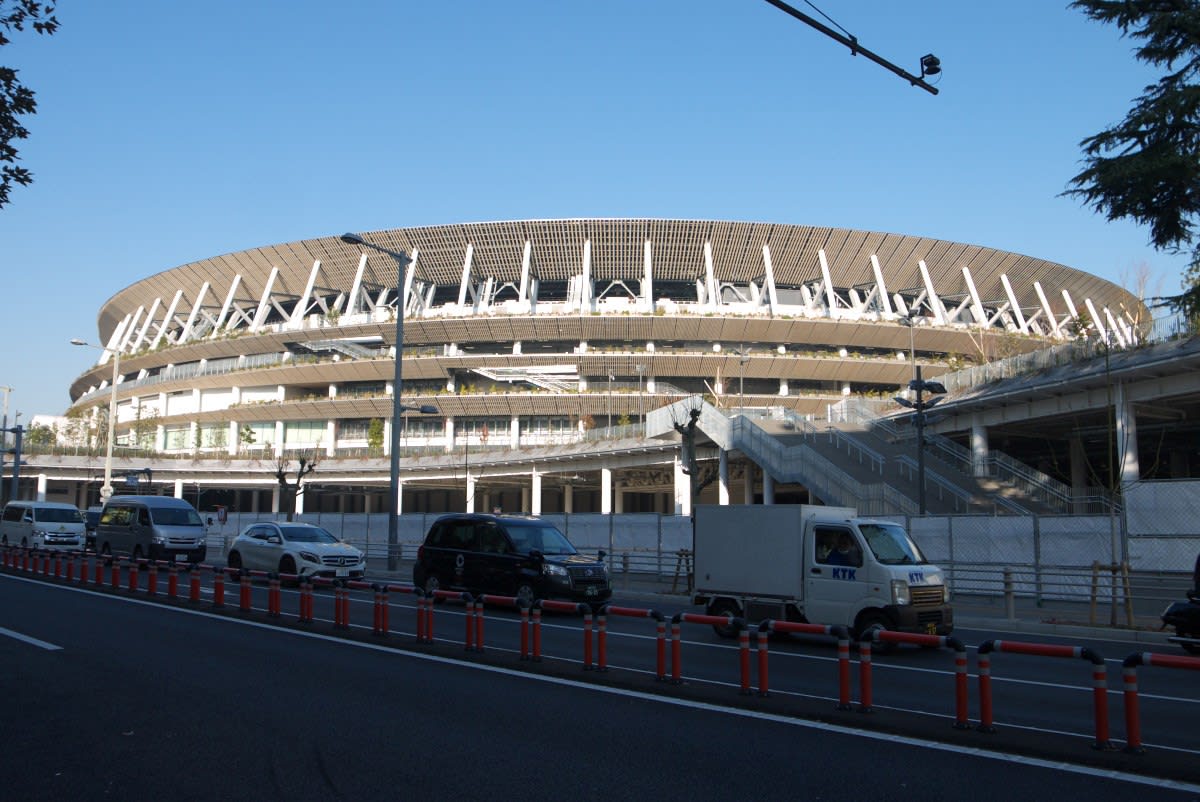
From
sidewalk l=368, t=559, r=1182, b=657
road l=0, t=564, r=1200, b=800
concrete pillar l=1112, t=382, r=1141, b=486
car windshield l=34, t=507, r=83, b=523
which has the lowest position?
sidewalk l=368, t=559, r=1182, b=657

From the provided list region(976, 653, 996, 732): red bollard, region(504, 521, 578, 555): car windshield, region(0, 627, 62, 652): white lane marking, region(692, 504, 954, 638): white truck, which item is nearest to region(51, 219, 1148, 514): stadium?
region(504, 521, 578, 555): car windshield

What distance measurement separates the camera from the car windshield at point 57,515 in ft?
119

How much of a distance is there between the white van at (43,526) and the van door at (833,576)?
2985cm

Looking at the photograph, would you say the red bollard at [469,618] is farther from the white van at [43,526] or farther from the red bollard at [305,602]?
the white van at [43,526]

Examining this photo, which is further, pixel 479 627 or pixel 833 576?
pixel 833 576

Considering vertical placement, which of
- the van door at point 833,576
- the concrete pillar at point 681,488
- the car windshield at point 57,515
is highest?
the concrete pillar at point 681,488

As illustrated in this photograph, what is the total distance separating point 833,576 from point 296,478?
60.5m

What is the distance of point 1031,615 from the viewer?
21.3 m

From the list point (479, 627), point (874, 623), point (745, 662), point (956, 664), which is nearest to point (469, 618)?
point (479, 627)

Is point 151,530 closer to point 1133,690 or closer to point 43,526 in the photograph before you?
point 43,526

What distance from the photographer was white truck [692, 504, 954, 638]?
50.3ft

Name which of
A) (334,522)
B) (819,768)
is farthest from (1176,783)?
(334,522)

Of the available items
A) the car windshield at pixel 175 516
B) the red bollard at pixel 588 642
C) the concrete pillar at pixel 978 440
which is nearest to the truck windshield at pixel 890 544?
the red bollard at pixel 588 642

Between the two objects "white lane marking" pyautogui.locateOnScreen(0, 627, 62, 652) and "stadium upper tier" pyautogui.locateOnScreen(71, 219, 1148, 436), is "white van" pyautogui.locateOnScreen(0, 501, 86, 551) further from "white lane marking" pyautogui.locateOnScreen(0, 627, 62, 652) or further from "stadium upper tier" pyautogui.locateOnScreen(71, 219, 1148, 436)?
"stadium upper tier" pyautogui.locateOnScreen(71, 219, 1148, 436)
